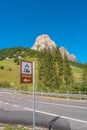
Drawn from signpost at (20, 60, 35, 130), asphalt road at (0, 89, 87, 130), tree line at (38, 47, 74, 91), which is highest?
tree line at (38, 47, 74, 91)

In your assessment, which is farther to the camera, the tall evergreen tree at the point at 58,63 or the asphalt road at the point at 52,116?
the tall evergreen tree at the point at 58,63

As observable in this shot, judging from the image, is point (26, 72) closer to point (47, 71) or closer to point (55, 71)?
point (55, 71)

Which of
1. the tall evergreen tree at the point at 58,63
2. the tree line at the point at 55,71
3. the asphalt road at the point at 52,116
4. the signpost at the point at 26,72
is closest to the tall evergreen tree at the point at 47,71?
the tree line at the point at 55,71

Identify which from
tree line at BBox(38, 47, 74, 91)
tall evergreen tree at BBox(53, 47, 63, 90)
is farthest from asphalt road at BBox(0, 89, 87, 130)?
tall evergreen tree at BBox(53, 47, 63, 90)

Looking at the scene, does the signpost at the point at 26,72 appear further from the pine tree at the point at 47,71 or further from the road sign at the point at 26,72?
the pine tree at the point at 47,71

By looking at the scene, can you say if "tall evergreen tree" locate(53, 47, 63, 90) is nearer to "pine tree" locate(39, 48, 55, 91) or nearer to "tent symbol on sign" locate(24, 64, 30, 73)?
"pine tree" locate(39, 48, 55, 91)

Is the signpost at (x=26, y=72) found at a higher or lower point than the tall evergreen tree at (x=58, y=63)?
lower

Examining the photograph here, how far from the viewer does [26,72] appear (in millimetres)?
10688

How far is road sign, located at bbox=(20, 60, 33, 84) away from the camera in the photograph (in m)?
10.5

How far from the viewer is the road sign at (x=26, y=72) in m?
10.5

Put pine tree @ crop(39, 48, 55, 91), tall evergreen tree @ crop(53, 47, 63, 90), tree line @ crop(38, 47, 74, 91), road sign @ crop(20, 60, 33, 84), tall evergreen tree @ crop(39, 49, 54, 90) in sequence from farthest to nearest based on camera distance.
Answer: tall evergreen tree @ crop(53, 47, 63, 90) → tall evergreen tree @ crop(39, 49, 54, 90) → pine tree @ crop(39, 48, 55, 91) → tree line @ crop(38, 47, 74, 91) → road sign @ crop(20, 60, 33, 84)

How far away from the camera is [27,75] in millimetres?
10680

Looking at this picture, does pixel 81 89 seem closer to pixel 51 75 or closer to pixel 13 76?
pixel 51 75

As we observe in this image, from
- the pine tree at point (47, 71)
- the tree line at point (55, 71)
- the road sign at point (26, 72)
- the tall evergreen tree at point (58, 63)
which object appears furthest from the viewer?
the tall evergreen tree at point (58, 63)
